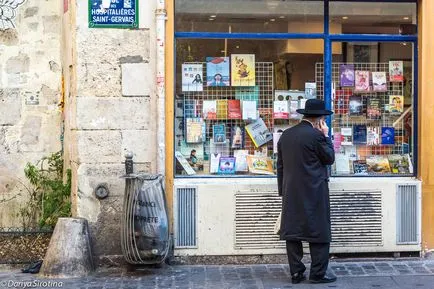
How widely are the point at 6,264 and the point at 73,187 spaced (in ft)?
3.37

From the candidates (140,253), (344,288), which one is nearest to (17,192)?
(140,253)

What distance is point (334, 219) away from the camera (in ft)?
26.5

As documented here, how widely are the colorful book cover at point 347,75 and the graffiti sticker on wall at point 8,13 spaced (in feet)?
11.9

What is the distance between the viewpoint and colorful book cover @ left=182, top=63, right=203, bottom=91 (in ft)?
26.9

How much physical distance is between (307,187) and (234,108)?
1.56 m

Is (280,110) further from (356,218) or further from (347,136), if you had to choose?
(356,218)

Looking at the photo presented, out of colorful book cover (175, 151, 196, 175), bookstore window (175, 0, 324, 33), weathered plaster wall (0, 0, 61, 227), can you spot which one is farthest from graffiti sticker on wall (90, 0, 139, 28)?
colorful book cover (175, 151, 196, 175)

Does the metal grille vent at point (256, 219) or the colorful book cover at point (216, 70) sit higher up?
the colorful book cover at point (216, 70)

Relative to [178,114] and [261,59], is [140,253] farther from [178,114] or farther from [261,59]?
[261,59]

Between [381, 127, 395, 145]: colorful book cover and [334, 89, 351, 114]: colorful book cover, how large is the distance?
1.60 feet

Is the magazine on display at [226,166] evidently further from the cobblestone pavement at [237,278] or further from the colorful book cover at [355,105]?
the colorful book cover at [355,105]

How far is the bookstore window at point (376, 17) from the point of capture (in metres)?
8.36

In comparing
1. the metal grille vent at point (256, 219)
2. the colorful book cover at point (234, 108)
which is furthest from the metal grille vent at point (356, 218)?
the colorful book cover at point (234, 108)

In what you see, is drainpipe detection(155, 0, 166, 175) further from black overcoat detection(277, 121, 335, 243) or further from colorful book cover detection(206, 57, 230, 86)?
black overcoat detection(277, 121, 335, 243)
